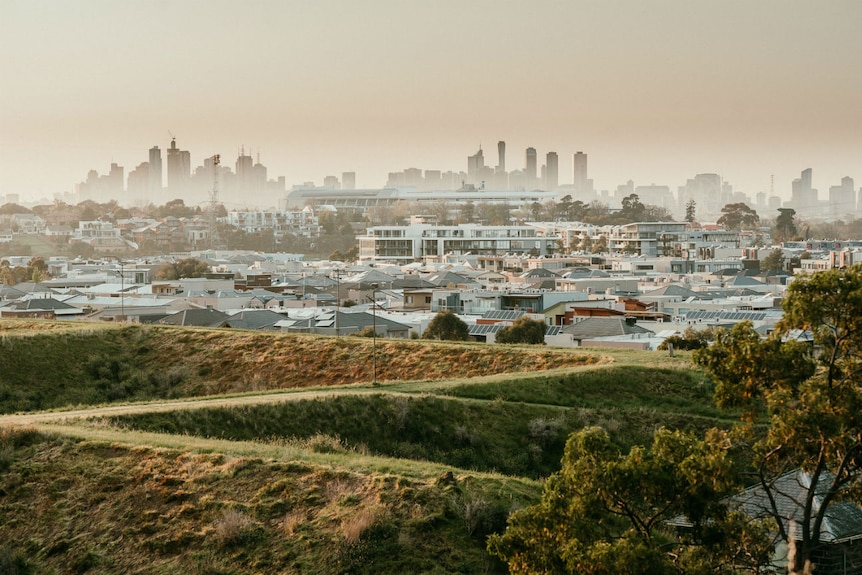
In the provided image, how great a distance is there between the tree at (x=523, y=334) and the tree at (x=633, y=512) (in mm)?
22836

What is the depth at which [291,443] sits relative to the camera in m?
13.2

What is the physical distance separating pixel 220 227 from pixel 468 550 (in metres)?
115

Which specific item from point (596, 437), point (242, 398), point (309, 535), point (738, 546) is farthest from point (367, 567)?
Result: point (242, 398)

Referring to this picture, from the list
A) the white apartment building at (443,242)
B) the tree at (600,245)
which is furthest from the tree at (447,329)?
the tree at (600,245)

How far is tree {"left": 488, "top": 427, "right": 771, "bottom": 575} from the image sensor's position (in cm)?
737

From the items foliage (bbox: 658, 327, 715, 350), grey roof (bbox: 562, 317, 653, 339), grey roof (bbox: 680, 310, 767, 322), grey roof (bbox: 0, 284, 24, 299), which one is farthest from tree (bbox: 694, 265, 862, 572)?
grey roof (bbox: 0, 284, 24, 299)

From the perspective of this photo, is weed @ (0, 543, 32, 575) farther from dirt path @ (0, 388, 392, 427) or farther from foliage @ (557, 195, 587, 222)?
foliage @ (557, 195, 587, 222)

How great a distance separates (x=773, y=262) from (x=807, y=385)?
69.6 m

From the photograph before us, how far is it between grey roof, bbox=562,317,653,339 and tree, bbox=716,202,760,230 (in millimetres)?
97159

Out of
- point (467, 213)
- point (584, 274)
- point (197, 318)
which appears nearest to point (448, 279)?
point (584, 274)

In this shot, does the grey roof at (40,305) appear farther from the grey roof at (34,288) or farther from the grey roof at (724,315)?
the grey roof at (724,315)

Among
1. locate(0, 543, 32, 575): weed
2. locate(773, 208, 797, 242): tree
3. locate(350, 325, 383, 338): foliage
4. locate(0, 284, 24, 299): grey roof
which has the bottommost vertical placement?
locate(0, 543, 32, 575): weed

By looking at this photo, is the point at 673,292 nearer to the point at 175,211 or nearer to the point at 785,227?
the point at 785,227

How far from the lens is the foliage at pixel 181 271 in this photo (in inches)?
2458
